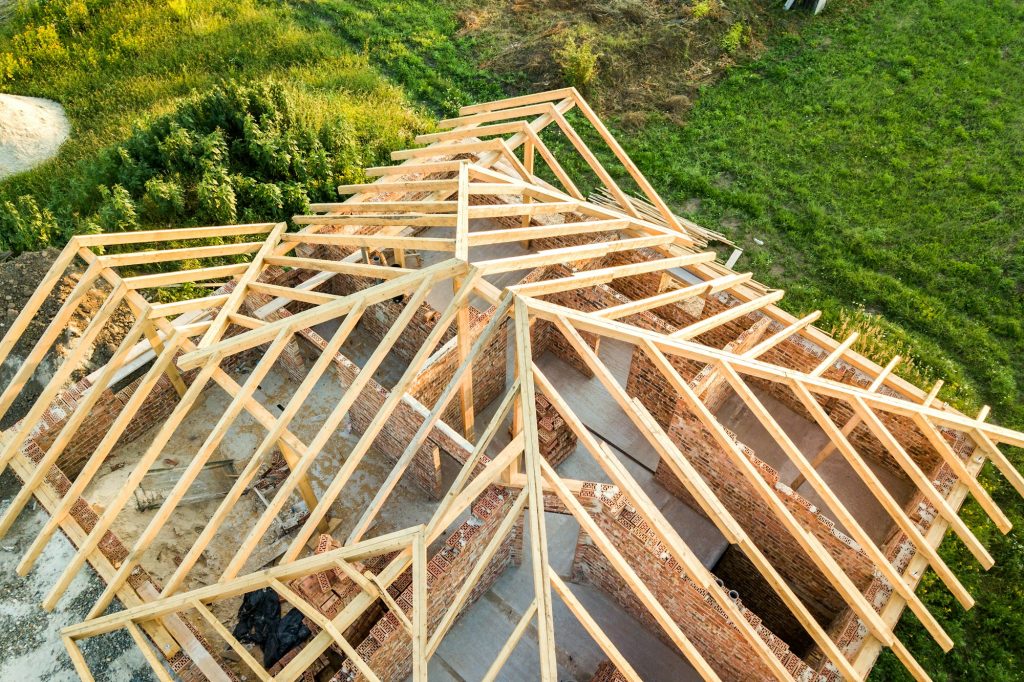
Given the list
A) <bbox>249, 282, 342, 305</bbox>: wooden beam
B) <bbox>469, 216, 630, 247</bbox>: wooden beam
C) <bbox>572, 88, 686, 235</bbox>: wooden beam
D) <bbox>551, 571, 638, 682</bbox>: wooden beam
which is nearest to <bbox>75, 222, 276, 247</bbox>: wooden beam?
<bbox>249, 282, 342, 305</bbox>: wooden beam

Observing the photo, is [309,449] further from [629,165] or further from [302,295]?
[629,165]

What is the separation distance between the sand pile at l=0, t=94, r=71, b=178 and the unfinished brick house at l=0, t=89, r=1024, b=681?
4.59 meters

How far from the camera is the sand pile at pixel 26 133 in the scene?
45.4 ft

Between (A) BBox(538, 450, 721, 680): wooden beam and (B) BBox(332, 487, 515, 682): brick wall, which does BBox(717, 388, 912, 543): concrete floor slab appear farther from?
(B) BBox(332, 487, 515, 682): brick wall

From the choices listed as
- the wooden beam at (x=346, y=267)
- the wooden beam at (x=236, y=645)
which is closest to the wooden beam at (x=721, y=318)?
the wooden beam at (x=346, y=267)

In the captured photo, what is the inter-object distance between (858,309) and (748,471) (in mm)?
6459

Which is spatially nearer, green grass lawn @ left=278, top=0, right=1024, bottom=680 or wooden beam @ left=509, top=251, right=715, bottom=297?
wooden beam @ left=509, top=251, right=715, bottom=297

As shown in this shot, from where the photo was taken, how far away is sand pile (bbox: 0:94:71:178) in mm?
13844

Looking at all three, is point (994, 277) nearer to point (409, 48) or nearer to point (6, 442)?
point (409, 48)

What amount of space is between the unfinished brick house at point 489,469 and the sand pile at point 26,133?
15.0ft

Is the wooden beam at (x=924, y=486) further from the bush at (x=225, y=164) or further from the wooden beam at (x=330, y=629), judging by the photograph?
the bush at (x=225, y=164)

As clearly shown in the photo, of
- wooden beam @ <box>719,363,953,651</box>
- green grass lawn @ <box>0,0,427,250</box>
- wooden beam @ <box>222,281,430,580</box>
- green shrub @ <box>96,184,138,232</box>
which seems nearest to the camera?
wooden beam @ <box>719,363,953,651</box>

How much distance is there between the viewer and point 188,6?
1764 cm

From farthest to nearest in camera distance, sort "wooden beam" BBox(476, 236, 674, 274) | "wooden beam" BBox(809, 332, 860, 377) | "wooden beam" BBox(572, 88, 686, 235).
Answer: "wooden beam" BBox(572, 88, 686, 235), "wooden beam" BBox(809, 332, 860, 377), "wooden beam" BBox(476, 236, 674, 274)
